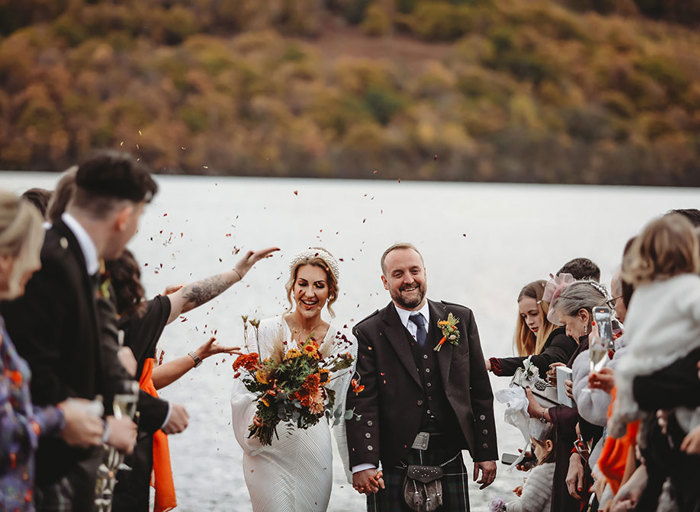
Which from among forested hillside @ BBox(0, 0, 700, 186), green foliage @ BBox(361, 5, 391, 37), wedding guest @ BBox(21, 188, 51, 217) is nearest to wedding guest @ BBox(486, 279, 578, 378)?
wedding guest @ BBox(21, 188, 51, 217)

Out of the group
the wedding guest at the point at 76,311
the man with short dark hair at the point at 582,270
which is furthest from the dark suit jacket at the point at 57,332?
the man with short dark hair at the point at 582,270

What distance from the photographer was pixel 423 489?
5.68 metres

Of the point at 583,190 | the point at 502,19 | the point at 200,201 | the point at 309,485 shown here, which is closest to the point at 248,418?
the point at 309,485

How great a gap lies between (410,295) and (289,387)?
0.93 metres

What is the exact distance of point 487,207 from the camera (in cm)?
3400

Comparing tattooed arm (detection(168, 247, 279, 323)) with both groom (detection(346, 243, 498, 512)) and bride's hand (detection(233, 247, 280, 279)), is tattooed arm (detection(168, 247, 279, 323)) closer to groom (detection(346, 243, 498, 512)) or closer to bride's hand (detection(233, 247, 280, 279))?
bride's hand (detection(233, 247, 280, 279))

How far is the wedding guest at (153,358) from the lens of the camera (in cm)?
501

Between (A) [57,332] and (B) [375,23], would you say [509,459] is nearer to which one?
(A) [57,332]

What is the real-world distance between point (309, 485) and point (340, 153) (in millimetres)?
28740

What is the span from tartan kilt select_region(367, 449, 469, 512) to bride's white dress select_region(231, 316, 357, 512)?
1.19 feet

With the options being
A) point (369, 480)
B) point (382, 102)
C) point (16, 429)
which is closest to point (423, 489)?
point (369, 480)

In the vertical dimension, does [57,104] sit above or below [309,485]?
above

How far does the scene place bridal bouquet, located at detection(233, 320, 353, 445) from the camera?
5.62m

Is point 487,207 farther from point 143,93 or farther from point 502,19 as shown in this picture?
point 143,93
